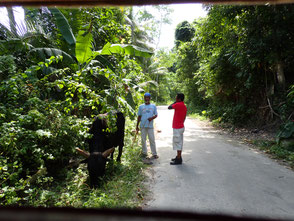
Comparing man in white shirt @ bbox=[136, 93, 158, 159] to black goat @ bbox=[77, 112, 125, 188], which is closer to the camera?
black goat @ bbox=[77, 112, 125, 188]

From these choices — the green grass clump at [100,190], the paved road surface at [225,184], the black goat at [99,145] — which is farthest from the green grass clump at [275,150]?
the black goat at [99,145]

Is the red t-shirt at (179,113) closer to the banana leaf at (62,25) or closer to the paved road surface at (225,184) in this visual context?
the paved road surface at (225,184)

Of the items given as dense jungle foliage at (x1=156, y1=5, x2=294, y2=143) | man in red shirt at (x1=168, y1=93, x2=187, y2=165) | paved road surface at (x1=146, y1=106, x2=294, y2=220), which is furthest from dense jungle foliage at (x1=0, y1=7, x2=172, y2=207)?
dense jungle foliage at (x1=156, y1=5, x2=294, y2=143)

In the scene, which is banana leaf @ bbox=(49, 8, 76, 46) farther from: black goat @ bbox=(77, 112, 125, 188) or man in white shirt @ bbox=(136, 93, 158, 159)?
man in white shirt @ bbox=(136, 93, 158, 159)

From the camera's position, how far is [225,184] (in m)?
3.33

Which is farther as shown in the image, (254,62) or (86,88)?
(254,62)

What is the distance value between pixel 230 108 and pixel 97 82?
7080 millimetres

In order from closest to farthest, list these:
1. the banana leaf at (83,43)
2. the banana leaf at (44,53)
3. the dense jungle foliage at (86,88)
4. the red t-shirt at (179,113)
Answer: the dense jungle foliage at (86,88) < the red t-shirt at (179,113) < the banana leaf at (44,53) < the banana leaf at (83,43)

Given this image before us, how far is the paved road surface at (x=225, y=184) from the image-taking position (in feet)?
8.61

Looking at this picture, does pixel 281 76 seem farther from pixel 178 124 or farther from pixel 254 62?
pixel 178 124

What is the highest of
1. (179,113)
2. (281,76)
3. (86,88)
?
(281,76)

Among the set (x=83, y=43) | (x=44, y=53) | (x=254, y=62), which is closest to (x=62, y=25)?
(x=83, y=43)

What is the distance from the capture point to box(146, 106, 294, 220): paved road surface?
2.62m

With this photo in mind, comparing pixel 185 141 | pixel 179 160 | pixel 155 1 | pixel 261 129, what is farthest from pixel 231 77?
pixel 155 1
